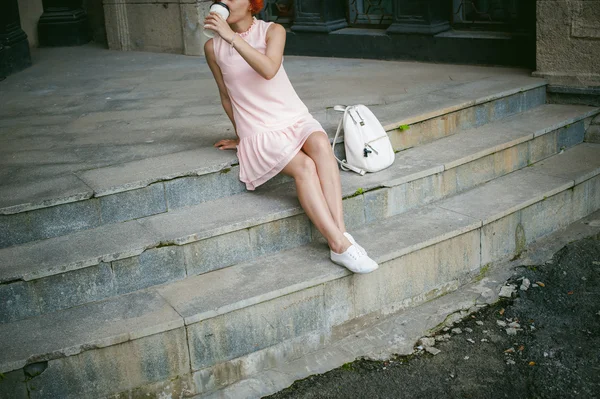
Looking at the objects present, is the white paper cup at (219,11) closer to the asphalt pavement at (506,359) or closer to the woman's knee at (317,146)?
the woman's knee at (317,146)

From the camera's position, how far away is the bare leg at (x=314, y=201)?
13.1 feet

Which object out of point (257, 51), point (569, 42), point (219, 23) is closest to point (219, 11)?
point (219, 23)

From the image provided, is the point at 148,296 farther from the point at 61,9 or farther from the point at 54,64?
the point at 61,9

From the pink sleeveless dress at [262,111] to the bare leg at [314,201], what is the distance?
100 mm

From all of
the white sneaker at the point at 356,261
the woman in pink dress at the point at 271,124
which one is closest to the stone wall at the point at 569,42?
the woman in pink dress at the point at 271,124

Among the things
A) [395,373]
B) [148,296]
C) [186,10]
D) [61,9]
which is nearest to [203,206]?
[148,296]

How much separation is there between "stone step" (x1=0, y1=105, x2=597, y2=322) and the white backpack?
0.22 feet

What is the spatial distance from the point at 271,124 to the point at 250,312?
1.11 metres

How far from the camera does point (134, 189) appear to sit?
4199 mm

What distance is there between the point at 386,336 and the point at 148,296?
126 centimetres

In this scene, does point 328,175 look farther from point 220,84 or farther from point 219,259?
point 220,84

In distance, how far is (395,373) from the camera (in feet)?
12.4

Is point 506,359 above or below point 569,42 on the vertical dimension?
below

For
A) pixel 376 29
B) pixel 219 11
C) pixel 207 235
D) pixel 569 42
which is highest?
pixel 219 11
